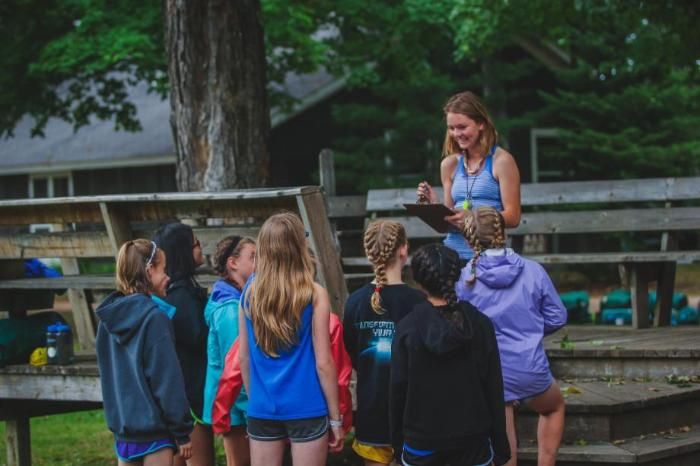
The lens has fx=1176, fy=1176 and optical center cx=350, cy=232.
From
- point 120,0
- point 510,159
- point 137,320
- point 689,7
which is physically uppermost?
point 120,0

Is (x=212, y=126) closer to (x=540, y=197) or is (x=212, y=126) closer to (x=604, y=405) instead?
(x=540, y=197)

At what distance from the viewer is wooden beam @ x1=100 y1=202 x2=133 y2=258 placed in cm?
742

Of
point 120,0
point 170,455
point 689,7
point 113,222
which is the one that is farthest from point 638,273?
point 120,0

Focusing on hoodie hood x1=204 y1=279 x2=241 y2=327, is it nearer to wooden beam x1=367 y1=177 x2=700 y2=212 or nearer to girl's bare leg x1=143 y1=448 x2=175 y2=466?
girl's bare leg x1=143 y1=448 x2=175 y2=466

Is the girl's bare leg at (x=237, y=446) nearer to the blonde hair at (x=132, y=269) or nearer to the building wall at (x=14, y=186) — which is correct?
the blonde hair at (x=132, y=269)

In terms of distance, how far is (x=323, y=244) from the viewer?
685cm

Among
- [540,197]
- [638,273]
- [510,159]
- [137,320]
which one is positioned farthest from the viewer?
[540,197]

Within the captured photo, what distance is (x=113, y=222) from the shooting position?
7.45 meters

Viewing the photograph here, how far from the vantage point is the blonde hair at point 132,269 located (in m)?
5.69

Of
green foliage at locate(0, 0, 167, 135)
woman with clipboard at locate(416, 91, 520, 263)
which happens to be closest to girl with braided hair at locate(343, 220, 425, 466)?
woman with clipboard at locate(416, 91, 520, 263)

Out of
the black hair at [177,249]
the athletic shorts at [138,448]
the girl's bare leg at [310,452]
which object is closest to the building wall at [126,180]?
the black hair at [177,249]

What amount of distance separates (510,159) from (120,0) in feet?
41.7

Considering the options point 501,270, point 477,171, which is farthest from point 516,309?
point 477,171

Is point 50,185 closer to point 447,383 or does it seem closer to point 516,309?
point 516,309
